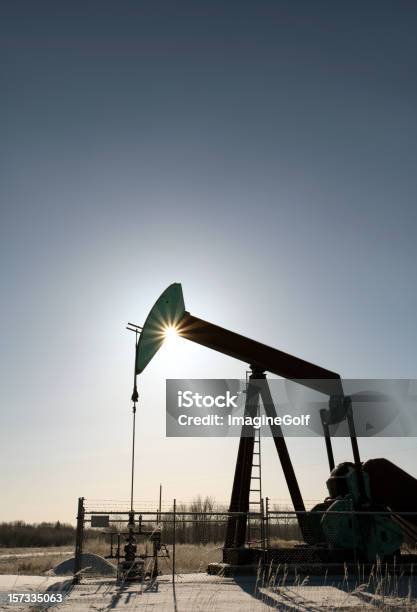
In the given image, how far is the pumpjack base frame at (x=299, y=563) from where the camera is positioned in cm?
1045

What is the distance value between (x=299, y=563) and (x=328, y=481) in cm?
184

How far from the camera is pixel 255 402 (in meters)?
12.0

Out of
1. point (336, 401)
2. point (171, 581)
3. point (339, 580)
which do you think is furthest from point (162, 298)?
point (339, 580)

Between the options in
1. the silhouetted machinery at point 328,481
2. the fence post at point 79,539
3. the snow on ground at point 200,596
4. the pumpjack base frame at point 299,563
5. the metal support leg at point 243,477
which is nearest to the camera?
the snow on ground at point 200,596

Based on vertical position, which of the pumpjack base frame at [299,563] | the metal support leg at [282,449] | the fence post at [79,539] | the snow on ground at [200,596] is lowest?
the snow on ground at [200,596]

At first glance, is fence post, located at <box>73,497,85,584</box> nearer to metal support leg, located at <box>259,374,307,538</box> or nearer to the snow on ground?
the snow on ground

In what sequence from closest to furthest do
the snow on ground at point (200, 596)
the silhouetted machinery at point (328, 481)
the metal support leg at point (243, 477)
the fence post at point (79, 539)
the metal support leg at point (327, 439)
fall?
1. the snow on ground at point (200, 596)
2. the fence post at point (79, 539)
3. the silhouetted machinery at point (328, 481)
4. the metal support leg at point (243, 477)
5. the metal support leg at point (327, 439)

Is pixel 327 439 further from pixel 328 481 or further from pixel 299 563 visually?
pixel 299 563

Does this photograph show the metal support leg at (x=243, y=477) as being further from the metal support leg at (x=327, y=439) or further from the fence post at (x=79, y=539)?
the fence post at (x=79, y=539)

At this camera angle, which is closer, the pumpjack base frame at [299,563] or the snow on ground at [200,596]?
the snow on ground at [200,596]

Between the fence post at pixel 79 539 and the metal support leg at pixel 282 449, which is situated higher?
the metal support leg at pixel 282 449

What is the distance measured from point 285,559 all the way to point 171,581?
222 cm

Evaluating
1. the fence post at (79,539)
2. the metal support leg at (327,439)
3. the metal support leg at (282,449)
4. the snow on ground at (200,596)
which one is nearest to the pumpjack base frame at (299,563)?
the snow on ground at (200,596)

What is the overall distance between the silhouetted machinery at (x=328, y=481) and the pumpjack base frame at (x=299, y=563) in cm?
2
